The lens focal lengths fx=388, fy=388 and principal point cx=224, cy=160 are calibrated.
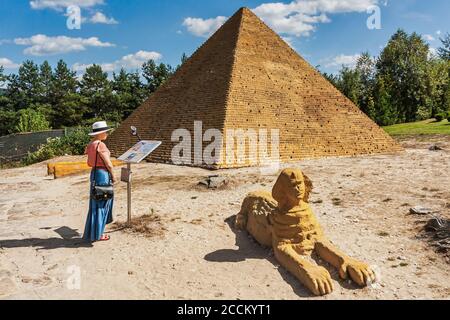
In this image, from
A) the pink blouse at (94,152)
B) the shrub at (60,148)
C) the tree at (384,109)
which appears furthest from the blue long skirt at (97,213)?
the tree at (384,109)

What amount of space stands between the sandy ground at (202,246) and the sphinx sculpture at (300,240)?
0.13 meters

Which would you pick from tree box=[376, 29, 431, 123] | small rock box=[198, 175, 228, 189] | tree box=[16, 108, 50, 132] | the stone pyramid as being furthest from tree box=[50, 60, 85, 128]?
small rock box=[198, 175, 228, 189]

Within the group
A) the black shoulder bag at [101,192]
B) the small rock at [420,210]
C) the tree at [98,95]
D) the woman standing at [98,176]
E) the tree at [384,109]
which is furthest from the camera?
the tree at [98,95]

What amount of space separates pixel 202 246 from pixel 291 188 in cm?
164

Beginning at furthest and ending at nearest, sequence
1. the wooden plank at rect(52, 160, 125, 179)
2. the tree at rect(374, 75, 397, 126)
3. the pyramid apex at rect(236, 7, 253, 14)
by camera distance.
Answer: the tree at rect(374, 75, 397, 126)
the pyramid apex at rect(236, 7, 253, 14)
the wooden plank at rect(52, 160, 125, 179)

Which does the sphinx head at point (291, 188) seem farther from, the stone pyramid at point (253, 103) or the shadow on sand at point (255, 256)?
the stone pyramid at point (253, 103)

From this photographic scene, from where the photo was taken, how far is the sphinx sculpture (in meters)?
3.92

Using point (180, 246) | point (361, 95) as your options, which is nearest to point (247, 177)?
point (180, 246)

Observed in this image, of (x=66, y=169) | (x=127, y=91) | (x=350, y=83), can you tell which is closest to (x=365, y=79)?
(x=350, y=83)

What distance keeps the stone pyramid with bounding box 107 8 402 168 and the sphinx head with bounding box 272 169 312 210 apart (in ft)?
26.5

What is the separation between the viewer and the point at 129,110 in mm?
43406

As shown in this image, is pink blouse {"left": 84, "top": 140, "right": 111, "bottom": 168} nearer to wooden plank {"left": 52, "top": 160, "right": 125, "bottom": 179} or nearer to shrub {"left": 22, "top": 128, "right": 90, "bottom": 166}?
wooden plank {"left": 52, "top": 160, "right": 125, "bottom": 179}

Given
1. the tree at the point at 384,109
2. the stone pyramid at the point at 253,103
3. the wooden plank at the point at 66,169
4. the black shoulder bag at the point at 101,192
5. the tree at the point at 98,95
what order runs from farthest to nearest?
the tree at the point at 98,95
the tree at the point at 384,109
the stone pyramid at the point at 253,103
the wooden plank at the point at 66,169
the black shoulder bag at the point at 101,192

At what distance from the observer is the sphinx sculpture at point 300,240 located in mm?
3922
